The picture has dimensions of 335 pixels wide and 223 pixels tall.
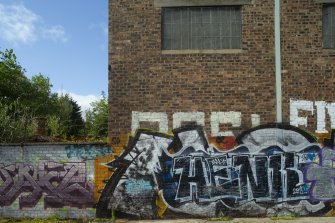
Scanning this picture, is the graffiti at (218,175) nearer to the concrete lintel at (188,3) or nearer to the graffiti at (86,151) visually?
the graffiti at (86,151)

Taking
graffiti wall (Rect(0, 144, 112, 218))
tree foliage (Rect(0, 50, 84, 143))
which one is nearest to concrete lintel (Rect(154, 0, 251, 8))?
graffiti wall (Rect(0, 144, 112, 218))

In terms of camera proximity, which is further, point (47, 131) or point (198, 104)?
point (47, 131)

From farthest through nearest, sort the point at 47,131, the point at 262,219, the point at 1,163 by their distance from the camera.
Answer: the point at 47,131 < the point at 1,163 < the point at 262,219

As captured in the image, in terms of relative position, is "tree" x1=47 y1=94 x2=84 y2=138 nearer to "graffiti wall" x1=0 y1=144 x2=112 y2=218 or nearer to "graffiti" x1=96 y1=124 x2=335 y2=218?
"graffiti wall" x1=0 y1=144 x2=112 y2=218

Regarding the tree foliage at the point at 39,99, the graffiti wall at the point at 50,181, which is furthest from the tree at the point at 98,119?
the graffiti wall at the point at 50,181

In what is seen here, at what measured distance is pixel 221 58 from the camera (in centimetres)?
980

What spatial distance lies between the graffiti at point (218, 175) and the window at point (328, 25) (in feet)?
7.88

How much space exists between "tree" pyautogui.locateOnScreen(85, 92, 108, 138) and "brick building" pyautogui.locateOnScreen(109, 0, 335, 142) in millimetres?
19324

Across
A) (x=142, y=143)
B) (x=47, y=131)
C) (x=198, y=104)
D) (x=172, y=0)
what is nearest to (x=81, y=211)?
(x=142, y=143)

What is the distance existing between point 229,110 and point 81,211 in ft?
14.8

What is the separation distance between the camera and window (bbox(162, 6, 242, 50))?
392 inches

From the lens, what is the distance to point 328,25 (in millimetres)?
9906

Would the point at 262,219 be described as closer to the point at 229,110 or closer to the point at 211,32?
the point at 229,110

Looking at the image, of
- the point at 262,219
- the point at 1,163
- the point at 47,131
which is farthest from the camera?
the point at 47,131
